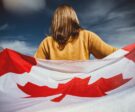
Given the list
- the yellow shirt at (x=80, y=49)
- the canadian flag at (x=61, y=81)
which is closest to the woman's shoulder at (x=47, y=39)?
the yellow shirt at (x=80, y=49)

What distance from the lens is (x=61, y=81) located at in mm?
1582

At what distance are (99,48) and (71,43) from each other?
0.14m

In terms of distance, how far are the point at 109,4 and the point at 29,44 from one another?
0.51 m

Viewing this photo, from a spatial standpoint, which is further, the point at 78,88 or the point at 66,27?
the point at 66,27

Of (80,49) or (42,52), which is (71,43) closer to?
(80,49)

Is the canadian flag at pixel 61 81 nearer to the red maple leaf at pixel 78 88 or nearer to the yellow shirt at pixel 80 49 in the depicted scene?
the red maple leaf at pixel 78 88

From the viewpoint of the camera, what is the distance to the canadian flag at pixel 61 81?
142 cm

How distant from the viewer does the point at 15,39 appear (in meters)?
2.01

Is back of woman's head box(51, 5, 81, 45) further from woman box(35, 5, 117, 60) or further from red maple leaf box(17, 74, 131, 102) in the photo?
red maple leaf box(17, 74, 131, 102)

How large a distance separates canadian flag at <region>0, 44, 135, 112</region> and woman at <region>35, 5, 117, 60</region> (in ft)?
0.40

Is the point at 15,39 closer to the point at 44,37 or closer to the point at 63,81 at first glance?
the point at 44,37

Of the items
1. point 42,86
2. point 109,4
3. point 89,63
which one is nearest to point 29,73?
point 42,86

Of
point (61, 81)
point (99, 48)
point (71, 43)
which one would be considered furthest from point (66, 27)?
point (61, 81)

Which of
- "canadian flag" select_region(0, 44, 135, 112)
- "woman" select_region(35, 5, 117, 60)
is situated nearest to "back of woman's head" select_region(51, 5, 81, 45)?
"woman" select_region(35, 5, 117, 60)
